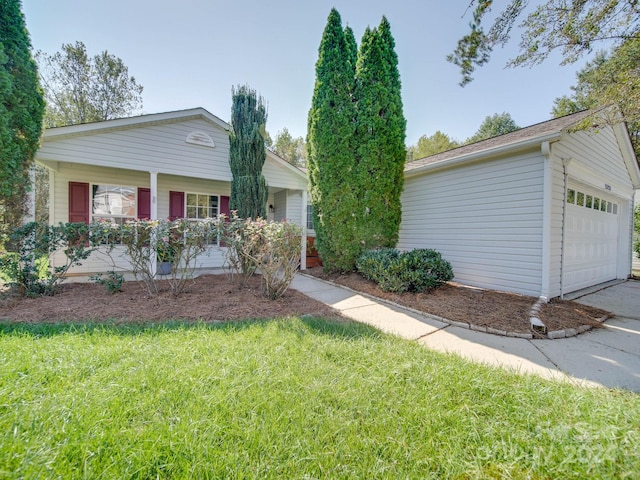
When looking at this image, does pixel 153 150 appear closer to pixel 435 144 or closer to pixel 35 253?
pixel 35 253

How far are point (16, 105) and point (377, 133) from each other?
728cm

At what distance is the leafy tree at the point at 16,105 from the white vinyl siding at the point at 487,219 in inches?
350

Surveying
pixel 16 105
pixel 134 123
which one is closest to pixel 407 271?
pixel 134 123

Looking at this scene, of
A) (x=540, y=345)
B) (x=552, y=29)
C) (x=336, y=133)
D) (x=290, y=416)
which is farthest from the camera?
(x=336, y=133)

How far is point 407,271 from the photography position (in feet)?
17.2

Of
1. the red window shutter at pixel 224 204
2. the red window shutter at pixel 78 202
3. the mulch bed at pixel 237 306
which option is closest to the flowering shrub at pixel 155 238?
the mulch bed at pixel 237 306

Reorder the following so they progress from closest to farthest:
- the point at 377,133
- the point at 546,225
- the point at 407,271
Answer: the point at 546,225 < the point at 407,271 < the point at 377,133

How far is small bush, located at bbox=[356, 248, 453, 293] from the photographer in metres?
5.25

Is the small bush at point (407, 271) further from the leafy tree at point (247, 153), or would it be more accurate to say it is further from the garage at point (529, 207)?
the leafy tree at point (247, 153)

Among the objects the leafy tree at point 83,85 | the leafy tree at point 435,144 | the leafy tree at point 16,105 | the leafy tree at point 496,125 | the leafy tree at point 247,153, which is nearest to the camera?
the leafy tree at point 16,105

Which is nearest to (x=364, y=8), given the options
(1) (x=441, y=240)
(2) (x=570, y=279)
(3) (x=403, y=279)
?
(1) (x=441, y=240)

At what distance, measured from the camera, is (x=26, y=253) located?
4.54 meters

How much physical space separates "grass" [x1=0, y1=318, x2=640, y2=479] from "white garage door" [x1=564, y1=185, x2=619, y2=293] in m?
5.21

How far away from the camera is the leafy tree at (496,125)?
25.1 meters
